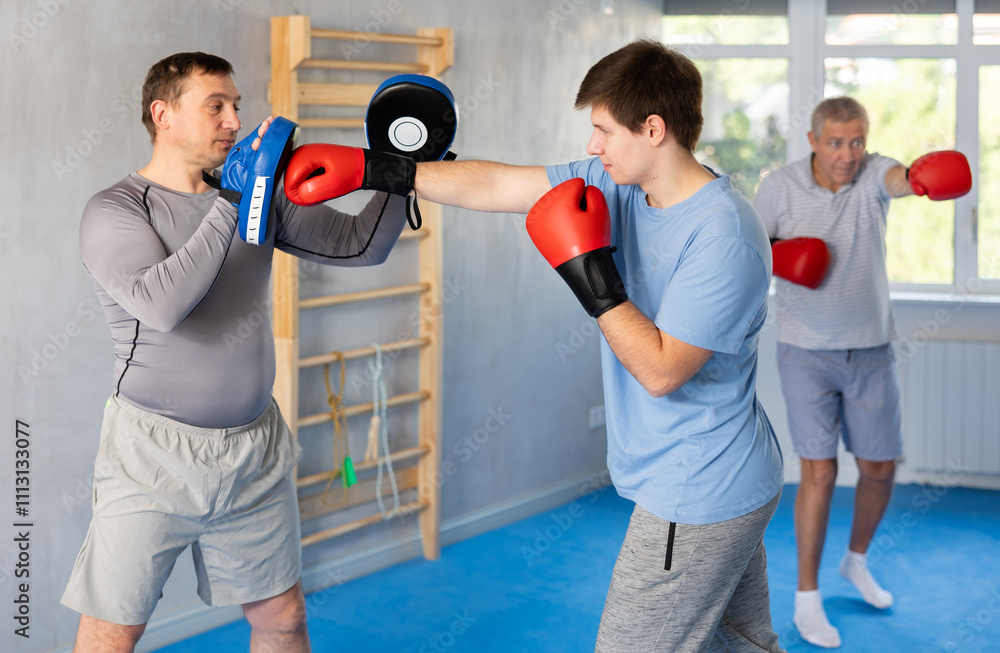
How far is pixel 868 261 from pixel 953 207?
75.6 inches

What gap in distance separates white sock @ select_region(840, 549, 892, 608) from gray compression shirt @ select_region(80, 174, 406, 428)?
7.18ft

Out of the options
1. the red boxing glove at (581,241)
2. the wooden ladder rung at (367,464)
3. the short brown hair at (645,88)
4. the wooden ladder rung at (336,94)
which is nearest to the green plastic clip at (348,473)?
the wooden ladder rung at (367,464)

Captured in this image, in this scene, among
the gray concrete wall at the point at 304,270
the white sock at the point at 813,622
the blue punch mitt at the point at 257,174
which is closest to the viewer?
the blue punch mitt at the point at 257,174

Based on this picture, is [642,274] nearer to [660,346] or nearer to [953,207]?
[660,346]

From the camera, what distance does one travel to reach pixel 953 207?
15.5 ft

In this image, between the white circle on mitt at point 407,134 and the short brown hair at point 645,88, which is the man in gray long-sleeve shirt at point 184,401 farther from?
the short brown hair at point 645,88

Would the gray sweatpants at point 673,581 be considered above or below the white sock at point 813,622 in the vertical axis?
above

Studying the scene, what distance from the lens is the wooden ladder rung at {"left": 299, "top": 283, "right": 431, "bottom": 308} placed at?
3.18m

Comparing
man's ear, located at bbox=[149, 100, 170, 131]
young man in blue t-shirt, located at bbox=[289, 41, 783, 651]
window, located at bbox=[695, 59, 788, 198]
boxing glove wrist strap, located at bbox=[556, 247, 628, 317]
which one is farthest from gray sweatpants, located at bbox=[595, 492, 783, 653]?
window, located at bbox=[695, 59, 788, 198]

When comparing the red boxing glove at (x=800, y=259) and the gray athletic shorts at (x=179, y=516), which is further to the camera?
the red boxing glove at (x=800, y=259)

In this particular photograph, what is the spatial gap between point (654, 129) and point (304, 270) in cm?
179

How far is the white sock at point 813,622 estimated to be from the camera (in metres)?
3.00

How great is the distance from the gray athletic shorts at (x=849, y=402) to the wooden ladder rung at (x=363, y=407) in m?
1.34

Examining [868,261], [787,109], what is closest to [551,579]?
[868,261]
